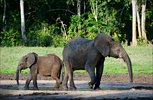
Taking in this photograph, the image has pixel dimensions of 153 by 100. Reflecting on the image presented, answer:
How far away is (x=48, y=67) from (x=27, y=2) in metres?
20.2

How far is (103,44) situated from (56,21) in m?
23.2

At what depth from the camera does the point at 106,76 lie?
60.3 feet

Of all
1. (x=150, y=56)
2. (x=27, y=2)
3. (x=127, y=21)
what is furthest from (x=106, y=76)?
(x=127, y=21)

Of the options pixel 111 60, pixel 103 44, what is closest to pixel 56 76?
pixel 103 44

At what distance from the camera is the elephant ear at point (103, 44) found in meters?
11.9

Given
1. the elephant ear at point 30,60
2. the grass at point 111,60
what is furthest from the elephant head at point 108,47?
the grass at point 111,60

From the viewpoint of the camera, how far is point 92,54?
40.2ft

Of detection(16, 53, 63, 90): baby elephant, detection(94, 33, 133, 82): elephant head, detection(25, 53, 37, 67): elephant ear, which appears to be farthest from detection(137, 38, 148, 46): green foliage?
detection(94, 33, 133, 82): elephant head

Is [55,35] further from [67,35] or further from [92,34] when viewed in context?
[92,34]

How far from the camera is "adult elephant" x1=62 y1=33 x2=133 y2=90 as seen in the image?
38.9 feet

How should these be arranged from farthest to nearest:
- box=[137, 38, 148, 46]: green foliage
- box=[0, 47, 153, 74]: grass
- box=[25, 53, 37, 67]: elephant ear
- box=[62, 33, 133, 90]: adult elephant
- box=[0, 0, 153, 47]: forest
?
box=[137, 38, 148, 46]: green foliage < box=[0, 0, 153, 47]: forest < box=[0, 47, 153, 74]: grass < box=[25, 53, 37, 67]: elephant ear < box=[62, 33, 133, 90]: adult elephant

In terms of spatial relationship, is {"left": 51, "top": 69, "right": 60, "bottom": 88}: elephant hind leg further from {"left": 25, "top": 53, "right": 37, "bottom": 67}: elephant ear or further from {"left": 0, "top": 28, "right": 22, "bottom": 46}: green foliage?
{"left": 0, "top": 28, "right": 22, "bottom": 46}: green foliage

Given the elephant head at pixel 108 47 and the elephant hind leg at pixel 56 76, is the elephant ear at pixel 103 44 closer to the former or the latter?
the elephant head at pixel 108 47

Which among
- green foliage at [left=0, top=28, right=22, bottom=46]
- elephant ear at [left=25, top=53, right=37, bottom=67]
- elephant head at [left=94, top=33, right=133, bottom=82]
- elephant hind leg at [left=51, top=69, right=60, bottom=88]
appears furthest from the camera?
green foliage at [left=0, top=28, right=22, bottom=46]
